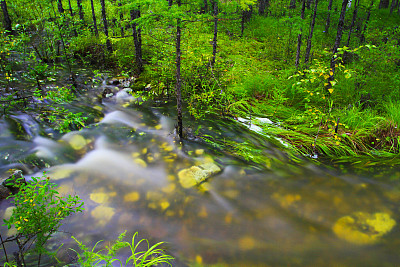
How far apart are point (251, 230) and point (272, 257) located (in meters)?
0.45

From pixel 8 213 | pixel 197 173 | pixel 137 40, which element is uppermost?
pixel 137 40

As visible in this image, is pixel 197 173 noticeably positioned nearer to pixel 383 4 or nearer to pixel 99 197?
pixel 99 197

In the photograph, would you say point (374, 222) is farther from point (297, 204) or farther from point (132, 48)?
point (132, 48)

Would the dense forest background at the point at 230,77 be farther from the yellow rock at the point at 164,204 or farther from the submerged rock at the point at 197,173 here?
the yellow rock at the point at 164,204

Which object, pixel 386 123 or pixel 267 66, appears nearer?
pixel 386 123

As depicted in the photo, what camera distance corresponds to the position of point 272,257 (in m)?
2.85

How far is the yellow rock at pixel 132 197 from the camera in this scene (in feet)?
12.3

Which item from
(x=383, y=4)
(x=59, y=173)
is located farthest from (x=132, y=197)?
(x=383, y=4)

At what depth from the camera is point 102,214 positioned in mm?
3424

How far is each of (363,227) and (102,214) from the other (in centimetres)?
386

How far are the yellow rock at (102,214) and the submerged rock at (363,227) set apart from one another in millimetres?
3315

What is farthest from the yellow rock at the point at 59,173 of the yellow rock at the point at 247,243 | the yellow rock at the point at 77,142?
the yellow rock at the point at 247,243

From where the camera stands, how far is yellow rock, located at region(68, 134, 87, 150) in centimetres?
495

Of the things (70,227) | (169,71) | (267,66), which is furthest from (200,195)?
(267,66)
